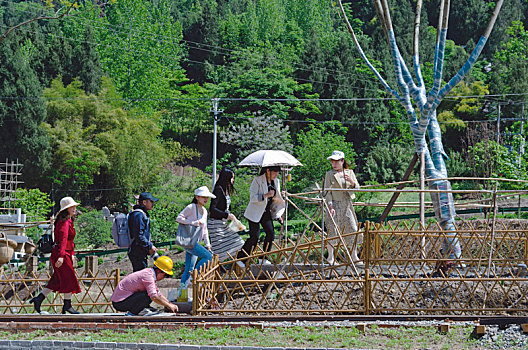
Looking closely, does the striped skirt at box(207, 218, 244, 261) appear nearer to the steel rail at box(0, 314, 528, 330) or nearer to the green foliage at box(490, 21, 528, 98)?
the steel rail at box(0, 314, 528, 330)

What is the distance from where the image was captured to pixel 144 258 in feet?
31.2

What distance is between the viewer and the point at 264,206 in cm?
1046

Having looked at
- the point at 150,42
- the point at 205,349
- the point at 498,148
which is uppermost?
the point at 150,42

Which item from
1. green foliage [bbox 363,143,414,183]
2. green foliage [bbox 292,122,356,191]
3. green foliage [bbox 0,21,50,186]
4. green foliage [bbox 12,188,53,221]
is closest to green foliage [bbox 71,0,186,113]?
green foliage [bbox 0,21,50,186]

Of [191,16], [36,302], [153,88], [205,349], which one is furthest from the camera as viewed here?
[191,16]

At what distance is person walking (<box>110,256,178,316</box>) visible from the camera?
8.47 metres

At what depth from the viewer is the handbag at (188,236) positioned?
9.53 meters

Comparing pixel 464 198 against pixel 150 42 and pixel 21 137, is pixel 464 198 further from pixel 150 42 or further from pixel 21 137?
pixel 150 42

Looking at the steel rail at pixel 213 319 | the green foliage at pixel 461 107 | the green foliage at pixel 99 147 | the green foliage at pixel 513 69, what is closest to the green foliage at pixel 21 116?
the green foliage at pixel 99 147

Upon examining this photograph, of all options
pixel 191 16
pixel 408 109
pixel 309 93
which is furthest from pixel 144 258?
pixel 191 16

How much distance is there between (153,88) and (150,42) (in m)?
5.02

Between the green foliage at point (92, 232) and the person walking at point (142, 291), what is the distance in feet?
58.0

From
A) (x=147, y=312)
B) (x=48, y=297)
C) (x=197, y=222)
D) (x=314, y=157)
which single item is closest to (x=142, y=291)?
(x=147, y=312)

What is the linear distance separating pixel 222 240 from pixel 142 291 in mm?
1950
